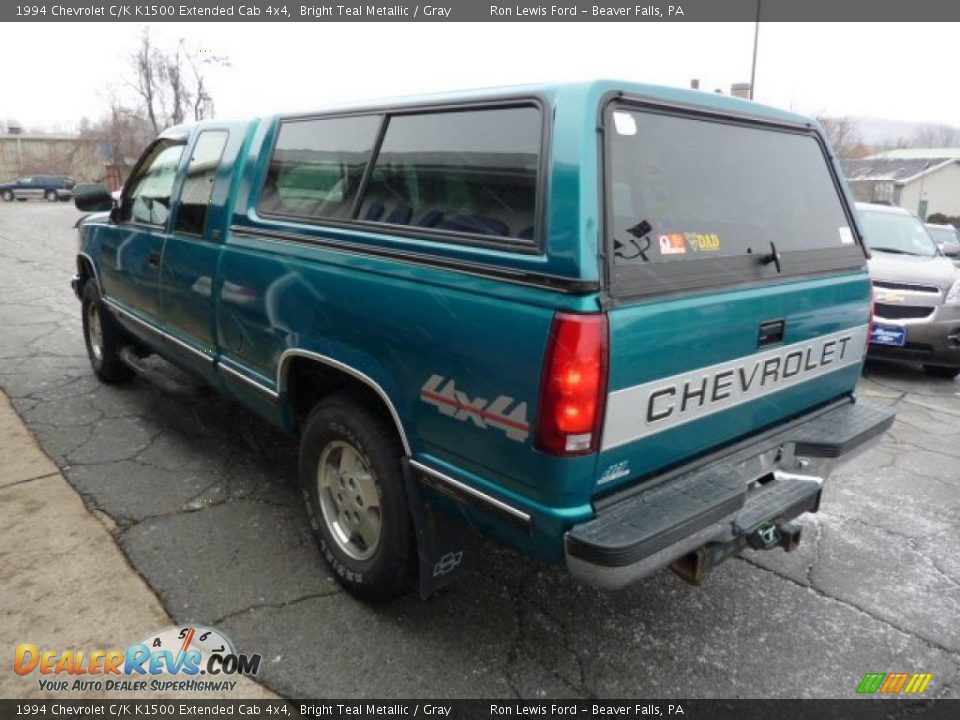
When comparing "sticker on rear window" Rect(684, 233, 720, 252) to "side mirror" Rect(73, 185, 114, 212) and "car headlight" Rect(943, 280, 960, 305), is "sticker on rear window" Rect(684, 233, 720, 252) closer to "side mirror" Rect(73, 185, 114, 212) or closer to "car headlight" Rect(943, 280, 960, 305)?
"side mirror" Rect(73, 185, 114, 212)

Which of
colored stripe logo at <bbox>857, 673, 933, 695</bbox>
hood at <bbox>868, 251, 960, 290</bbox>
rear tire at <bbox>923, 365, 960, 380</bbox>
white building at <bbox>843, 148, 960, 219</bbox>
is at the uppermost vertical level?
white building at <bbox>843, 148, 960, 219</bbox>

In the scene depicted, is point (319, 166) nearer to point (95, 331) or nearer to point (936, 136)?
point (95, 331)

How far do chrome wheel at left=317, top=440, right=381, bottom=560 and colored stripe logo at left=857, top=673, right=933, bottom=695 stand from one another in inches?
73.7

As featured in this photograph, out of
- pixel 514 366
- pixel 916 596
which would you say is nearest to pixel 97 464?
pixel 514 366

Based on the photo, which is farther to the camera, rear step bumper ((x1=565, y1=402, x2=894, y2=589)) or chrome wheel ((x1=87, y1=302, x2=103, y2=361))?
chrome wheel ((x1=87, y1=302, x2=103, y2=361))

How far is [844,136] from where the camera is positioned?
209 ft

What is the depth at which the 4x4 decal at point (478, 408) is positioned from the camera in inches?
79.4

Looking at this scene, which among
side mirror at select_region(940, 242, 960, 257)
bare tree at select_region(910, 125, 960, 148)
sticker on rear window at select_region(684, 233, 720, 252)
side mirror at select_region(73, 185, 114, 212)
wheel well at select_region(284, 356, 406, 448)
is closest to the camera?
sticker on rear window at select_region(684, 233, 720, 252)

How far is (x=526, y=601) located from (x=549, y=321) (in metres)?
1.50

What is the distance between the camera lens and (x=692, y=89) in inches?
97.8

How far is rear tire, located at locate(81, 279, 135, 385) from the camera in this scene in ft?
17.0

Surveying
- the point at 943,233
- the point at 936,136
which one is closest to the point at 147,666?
the point at 943,233

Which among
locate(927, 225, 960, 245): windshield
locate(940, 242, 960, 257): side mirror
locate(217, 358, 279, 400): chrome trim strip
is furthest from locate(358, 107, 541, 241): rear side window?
locate(927, 225, 960, 245): windshield

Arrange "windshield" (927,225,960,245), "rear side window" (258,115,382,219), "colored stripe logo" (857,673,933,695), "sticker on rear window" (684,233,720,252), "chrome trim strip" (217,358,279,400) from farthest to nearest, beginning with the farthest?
"windshield" (927,225,960,245) < "chrome trim strip" (217,358,279,400) < "rear side window" (258,115,382,219) < "colored stripe logo" (857,673,933,695) < "sticker on rear window" (684,233,720,252)
